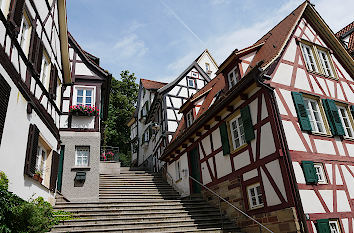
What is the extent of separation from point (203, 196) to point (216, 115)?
363cm

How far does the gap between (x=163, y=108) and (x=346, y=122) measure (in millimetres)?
11531

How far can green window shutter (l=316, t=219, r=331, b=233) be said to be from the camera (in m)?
7.51

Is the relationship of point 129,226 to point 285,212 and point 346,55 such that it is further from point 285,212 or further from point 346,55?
point 346,55

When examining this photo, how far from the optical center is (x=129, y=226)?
28.6 ft

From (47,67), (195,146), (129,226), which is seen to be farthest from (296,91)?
(47,67)

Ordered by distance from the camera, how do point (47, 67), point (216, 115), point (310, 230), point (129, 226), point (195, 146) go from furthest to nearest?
point (195, 146) → point (216, 115) → point (47, 67) → point (129, 226) → point (310, 230)

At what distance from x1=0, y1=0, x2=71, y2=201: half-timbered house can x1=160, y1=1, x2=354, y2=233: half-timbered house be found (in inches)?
234

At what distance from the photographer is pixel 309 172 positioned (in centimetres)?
817

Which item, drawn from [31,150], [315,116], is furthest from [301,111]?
[31,150]

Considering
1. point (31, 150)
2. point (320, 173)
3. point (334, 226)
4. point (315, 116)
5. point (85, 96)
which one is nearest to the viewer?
point (31, 150)

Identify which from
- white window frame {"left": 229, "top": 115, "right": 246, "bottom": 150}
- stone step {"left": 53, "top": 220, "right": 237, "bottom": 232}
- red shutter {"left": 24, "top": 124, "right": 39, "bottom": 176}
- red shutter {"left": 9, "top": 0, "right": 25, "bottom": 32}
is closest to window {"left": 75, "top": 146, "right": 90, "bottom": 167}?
stone step {"left": 53, "top": 220, "right": 237, "bottom": 232}

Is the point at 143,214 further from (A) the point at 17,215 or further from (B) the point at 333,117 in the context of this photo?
(B) the point at 333,117

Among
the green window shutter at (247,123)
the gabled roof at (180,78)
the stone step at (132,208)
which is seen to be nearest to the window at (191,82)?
the gabled roof at (180,78)

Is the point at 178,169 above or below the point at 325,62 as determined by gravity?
below
